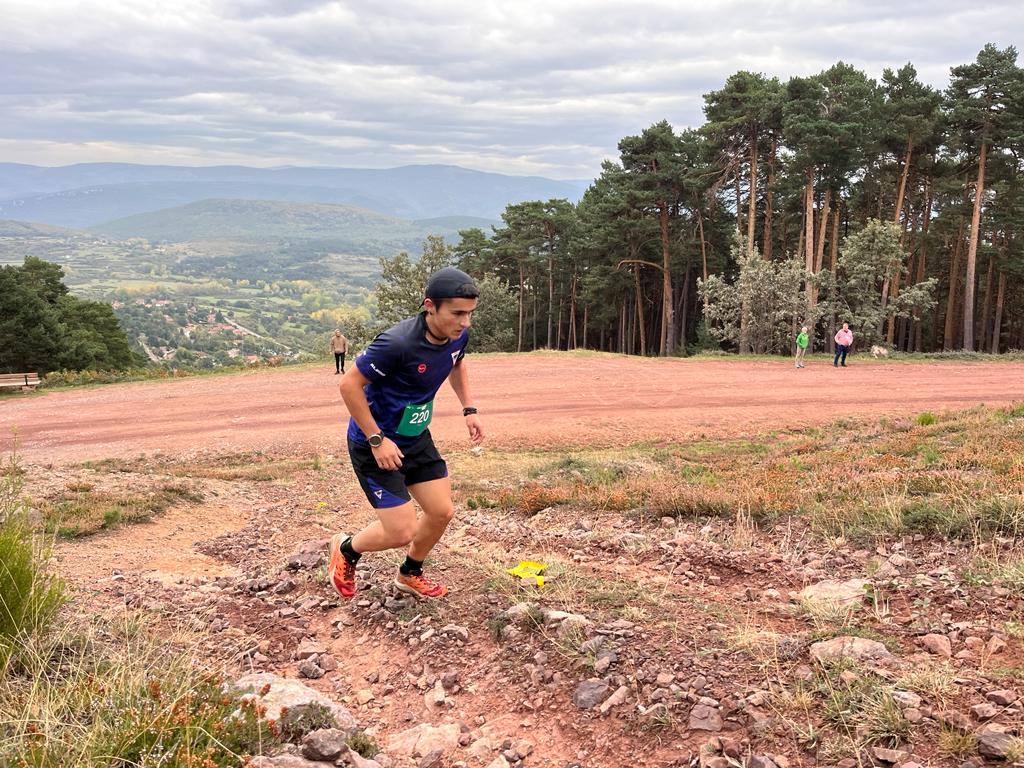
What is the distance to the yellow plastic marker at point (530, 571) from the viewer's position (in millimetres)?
4464

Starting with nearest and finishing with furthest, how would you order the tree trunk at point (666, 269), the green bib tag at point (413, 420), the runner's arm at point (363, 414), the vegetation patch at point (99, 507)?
the runner's arm at point (363, 414), the green bib tag at point (413, 420), the vegetation patch at point (99, 507), the tree trunk at point (666, 269)

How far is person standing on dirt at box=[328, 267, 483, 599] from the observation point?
378cm

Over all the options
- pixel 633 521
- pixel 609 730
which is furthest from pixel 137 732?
pixel 633 521

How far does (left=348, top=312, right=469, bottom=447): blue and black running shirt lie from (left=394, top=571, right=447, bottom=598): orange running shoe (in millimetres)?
1040

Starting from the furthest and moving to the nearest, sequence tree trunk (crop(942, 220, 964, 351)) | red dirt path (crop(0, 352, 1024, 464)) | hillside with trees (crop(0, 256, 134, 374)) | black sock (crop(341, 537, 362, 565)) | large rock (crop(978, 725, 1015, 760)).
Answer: hillside with trees (crop(0, 256, 134, 374)), tree trunk (crop(942, 220, 964, 351)), red dirt path (crop(0, 352, 1024, 464)), black sock (crop(341, 537, 362, 565)), large rock (crop(978, 725, 1015, 760))

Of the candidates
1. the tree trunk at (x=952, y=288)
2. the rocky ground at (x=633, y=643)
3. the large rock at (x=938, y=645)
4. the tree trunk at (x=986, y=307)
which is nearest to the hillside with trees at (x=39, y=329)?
the rocky ground at (x=633, y=643)

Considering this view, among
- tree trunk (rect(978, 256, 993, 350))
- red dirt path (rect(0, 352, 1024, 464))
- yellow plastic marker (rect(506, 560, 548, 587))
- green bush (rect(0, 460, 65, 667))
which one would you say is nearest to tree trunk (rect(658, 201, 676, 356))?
red dirt path (rect(0, 352, 1024, 464))

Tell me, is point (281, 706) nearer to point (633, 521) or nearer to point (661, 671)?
point (661, 671)

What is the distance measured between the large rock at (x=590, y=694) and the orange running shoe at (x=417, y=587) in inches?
59.8

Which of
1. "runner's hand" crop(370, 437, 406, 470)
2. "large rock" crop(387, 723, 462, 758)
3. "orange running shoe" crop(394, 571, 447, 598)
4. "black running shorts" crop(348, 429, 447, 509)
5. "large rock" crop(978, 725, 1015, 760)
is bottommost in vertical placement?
"large rock" crop(387, 723, 462, 758)

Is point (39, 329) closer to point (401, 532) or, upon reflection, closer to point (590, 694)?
point (401, 532)

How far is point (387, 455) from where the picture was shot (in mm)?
3805

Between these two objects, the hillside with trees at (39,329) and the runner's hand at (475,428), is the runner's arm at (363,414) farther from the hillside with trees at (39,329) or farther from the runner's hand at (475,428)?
the hillside with trees at (39,329)

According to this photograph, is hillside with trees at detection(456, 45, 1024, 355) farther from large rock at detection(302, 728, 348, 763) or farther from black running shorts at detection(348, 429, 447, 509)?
large rock at detection(302, 728, 348, 763)
